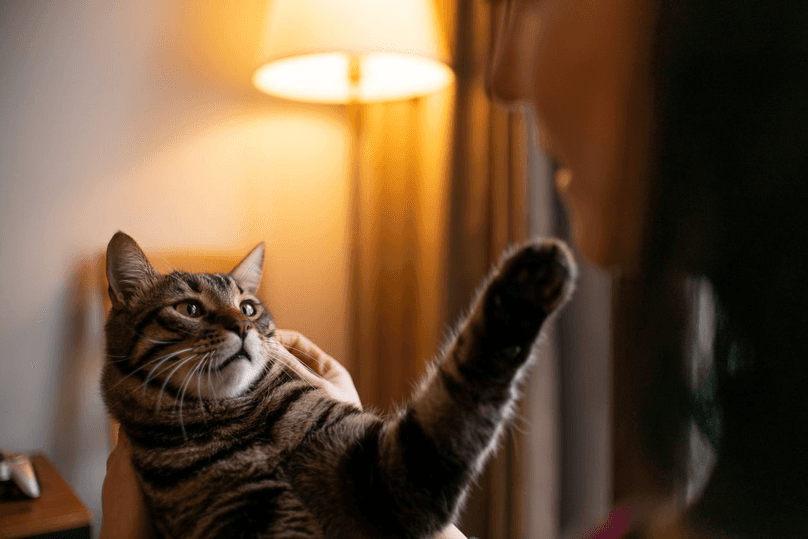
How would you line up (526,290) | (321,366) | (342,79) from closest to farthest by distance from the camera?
(526,290) < (321,366) < (342,79)

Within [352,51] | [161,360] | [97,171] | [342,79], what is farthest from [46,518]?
[342,79]

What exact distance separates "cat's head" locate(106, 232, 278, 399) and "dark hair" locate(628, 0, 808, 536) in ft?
1.61

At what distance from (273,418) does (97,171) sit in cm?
64

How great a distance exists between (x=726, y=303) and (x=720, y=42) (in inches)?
2.6

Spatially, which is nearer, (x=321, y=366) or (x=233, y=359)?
(x=233, y=359)

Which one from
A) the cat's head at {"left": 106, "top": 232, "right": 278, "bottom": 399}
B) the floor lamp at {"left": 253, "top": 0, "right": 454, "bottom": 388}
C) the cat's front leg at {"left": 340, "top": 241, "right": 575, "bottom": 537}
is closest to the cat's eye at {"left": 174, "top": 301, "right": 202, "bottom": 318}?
the cat's head at {"left": 106, "top": 232, "right": 278, "bottom": 399}

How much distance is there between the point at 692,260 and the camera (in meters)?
0.14

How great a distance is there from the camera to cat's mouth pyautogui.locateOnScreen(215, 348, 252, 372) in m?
0.57

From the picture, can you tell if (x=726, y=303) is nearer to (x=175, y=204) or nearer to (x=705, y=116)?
(x=705, y=116)

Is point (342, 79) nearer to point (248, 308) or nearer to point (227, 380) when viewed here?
point (248, 308)

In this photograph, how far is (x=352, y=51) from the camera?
881 millimetres

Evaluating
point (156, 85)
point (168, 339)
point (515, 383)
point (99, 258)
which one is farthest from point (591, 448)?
point (156, 85)

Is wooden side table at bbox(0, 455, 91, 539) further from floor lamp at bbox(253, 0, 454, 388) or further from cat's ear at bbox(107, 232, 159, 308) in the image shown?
floor lamp at bbox(253, 0, 454, 388)

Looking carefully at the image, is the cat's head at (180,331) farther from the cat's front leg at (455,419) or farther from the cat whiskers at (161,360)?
the cat's front leg at (455,419)
